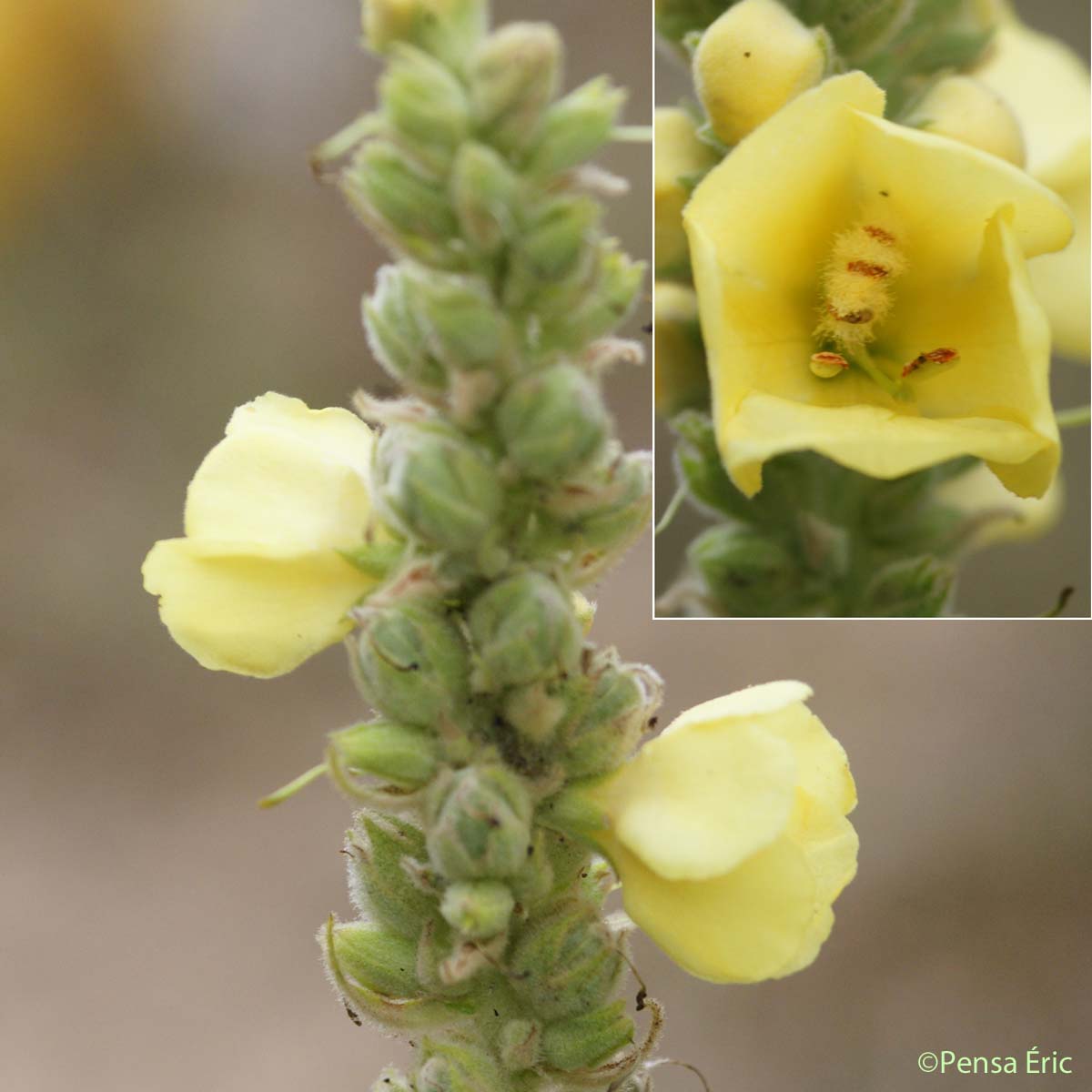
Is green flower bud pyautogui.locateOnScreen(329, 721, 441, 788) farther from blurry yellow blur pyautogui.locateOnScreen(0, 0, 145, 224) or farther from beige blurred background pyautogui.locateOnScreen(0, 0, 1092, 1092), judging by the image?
blurry yellow blur pyautogui.locateOnScreen(0, 0, 145, 224)

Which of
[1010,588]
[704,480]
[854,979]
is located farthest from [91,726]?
[704,480]

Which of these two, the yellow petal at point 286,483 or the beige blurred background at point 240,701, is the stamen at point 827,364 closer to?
the yellow petal at point 286,483

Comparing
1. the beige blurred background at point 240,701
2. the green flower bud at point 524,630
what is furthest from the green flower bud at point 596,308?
the beige blurred background at point 240,701

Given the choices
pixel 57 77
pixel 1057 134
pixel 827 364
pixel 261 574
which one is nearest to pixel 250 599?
pixel 261 574

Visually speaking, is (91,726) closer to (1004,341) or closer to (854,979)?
(854,979)

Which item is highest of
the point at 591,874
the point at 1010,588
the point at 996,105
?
the point at 996,105

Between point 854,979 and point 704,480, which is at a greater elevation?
point 704,480
